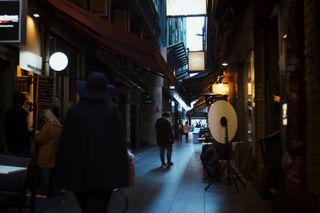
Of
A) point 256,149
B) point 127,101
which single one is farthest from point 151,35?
point 256,149

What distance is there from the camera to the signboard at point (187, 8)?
19405 mm

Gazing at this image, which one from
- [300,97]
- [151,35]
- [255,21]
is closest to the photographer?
[300,97]

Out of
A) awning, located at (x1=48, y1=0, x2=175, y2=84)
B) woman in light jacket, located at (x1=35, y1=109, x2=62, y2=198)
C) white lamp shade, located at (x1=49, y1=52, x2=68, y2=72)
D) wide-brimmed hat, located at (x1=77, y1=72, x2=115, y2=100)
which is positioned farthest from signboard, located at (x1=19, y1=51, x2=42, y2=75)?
wide-brimmed hat, located at (x1=77, y1=72, x2=115, y2=100)

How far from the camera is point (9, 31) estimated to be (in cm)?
817

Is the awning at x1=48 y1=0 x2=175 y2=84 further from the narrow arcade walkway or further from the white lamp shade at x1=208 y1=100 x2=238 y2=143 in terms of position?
the narrow arcade walkway

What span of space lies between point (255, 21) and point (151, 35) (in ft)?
66.9

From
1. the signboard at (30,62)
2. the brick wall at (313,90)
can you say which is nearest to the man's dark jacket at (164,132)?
the signboard at (30,62)

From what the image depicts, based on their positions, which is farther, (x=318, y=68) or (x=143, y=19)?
(x=143, y=19)

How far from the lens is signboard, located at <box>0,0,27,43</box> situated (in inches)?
322

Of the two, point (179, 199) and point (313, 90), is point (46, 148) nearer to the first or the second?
point (179, 199)

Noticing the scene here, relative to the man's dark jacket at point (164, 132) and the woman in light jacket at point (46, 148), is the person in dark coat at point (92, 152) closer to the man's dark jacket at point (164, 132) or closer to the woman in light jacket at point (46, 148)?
the woman in light jacket at point (46, 148)

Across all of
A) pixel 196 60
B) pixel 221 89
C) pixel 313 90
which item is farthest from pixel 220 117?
pixel 196 60

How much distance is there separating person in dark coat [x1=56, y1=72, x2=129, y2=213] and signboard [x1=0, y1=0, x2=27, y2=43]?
13.2 feet

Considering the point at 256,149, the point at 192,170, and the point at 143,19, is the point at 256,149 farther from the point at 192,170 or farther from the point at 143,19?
the point at 143,19
